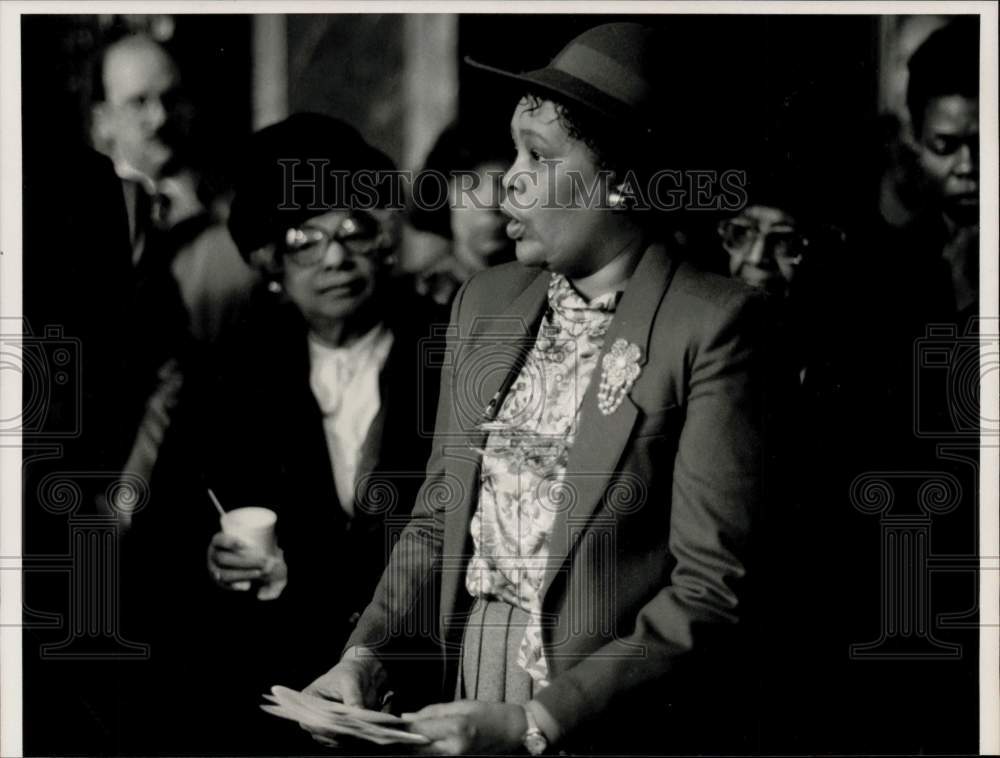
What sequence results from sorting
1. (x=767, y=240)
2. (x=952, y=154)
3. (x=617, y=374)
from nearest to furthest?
(x=617, y=374) → (x=767, y=240) → (x=952, y=154)

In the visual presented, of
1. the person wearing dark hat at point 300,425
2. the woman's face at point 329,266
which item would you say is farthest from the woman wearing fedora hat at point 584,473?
the woman's face at point 329,266

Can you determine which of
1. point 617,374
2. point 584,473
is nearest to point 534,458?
point 584,473

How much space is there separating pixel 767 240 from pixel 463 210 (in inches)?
33.7

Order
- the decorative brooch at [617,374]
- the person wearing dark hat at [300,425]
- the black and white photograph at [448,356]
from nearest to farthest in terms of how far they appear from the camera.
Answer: the decorative brooch at [617,374]
the black and white photograph at [448,356]
the person wearing dark hat at [300,425]

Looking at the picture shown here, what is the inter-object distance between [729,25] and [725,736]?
2.02m

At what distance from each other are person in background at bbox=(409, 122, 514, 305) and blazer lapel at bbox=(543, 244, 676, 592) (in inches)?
15.6

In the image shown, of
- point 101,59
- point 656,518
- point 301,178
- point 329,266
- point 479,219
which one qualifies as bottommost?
point 656,518

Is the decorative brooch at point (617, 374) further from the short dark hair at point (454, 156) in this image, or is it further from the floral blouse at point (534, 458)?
the short dark hair at point (454, 156)

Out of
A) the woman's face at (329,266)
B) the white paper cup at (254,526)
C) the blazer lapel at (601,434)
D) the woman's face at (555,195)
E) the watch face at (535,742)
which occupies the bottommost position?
the watch face at (535,742)

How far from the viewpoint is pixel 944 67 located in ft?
12.0

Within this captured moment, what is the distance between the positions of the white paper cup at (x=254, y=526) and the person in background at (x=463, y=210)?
0.78 metres

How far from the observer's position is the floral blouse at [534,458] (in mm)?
3404

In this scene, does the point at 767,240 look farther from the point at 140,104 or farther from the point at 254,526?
the point at 140,104

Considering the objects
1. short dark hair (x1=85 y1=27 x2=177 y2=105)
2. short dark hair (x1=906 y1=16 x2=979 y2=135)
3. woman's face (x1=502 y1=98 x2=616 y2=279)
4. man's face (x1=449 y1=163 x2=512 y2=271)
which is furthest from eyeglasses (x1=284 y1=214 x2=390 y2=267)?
short dark hair (x1=906 y1=16 x2=979 y2=135)
